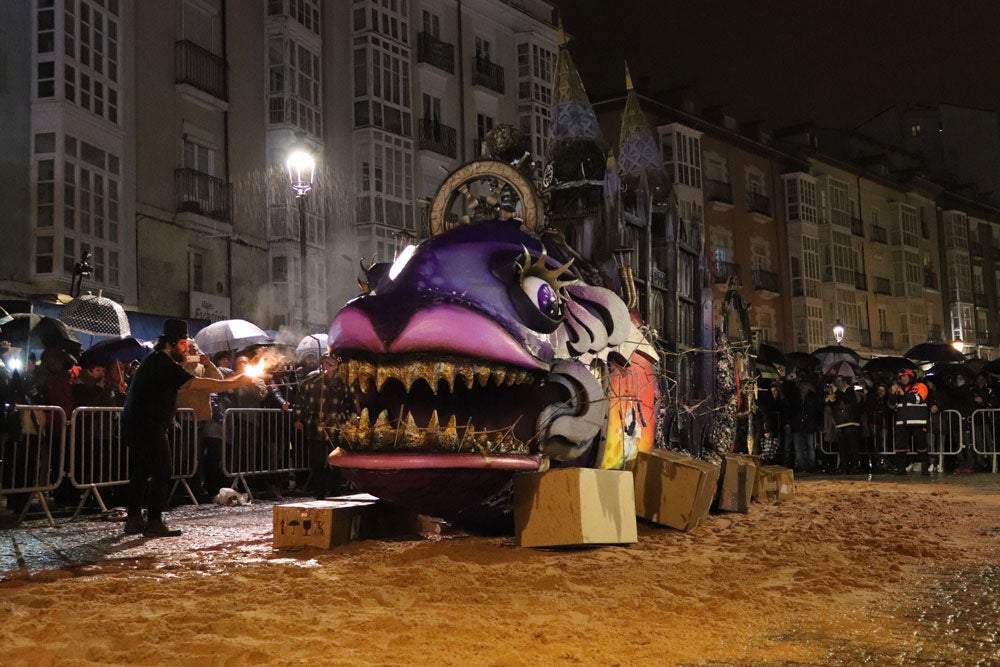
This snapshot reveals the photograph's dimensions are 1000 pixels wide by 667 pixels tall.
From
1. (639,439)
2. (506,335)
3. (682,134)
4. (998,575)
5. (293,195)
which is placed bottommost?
(998,575)

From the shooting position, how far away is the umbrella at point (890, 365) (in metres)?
23.6

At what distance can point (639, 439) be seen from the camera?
27.7 feet

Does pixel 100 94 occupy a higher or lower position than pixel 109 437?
higher

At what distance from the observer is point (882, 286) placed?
54.2 m

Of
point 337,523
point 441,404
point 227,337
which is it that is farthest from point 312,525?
point 227,337

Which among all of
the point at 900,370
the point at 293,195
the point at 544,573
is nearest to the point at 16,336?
the point at 544,573

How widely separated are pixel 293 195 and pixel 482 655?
946 inches

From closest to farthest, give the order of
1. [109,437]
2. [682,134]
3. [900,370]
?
[109,437] < [900,370] < [682,134]

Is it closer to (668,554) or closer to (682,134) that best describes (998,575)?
(668,554)

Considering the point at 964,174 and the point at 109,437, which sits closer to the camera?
the point at 109,437

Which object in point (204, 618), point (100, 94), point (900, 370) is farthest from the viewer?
point (900, 370)

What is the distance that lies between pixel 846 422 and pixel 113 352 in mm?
14600

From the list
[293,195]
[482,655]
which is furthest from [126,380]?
[293,195]

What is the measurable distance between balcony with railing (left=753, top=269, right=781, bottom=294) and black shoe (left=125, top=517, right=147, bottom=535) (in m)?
39.1
